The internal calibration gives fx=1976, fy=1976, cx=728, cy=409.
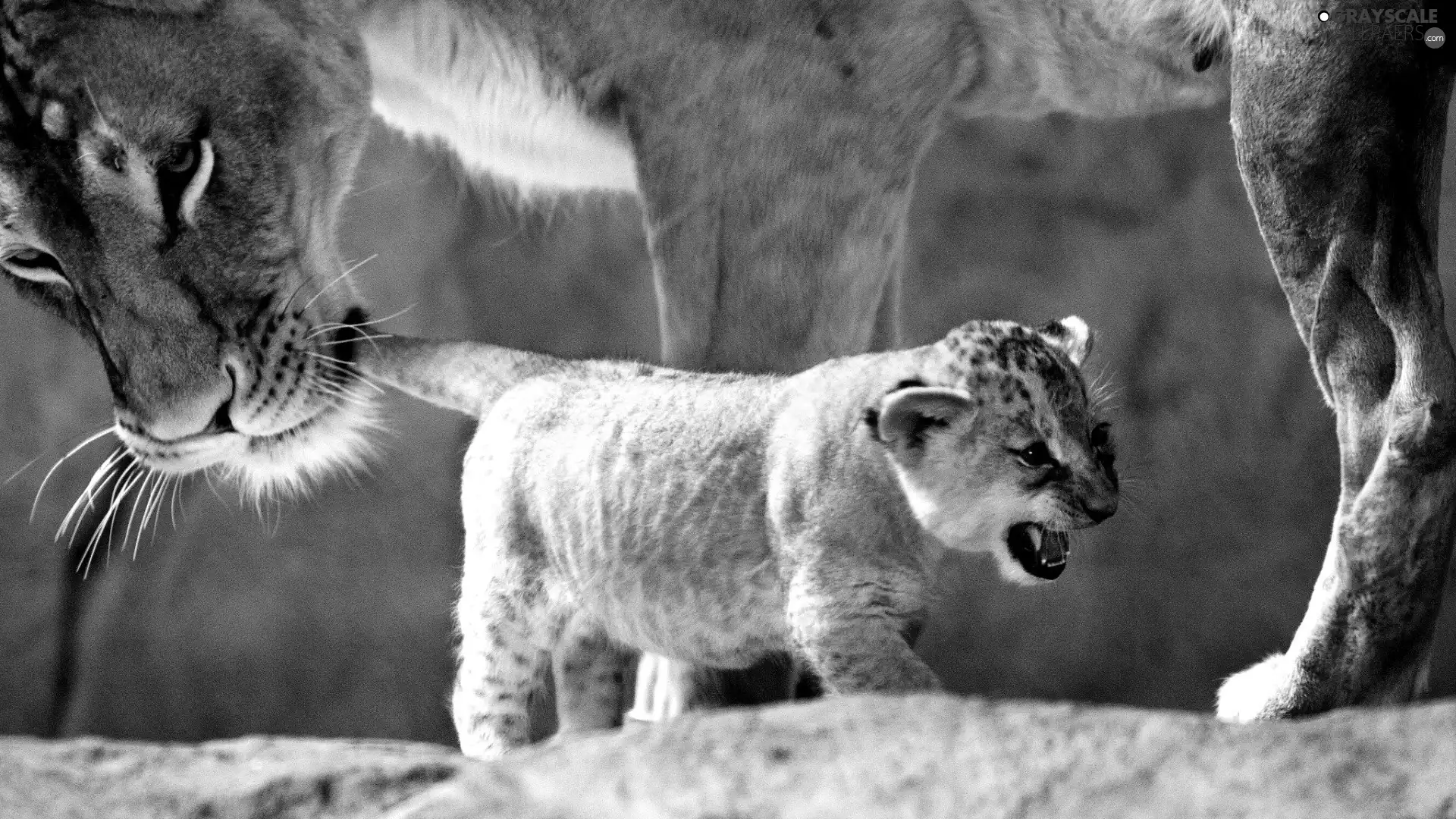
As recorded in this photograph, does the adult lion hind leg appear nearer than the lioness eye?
Yes

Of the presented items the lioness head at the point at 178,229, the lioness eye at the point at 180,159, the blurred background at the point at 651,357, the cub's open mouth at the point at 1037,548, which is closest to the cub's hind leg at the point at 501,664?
the lioness head at the point at 178,229

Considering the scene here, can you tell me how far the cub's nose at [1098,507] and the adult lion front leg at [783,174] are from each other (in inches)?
27.2

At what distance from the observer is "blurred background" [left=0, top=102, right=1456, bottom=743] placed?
12.3ft

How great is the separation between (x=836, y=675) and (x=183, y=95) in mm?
1053

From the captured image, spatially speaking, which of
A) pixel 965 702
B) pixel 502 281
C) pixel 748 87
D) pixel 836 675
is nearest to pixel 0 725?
pixel 502 281

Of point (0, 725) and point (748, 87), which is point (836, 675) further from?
point (0, 725)

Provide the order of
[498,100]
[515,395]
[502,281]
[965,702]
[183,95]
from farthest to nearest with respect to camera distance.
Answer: [502,281]
[498,100]
[183,95]
[515,395]
[965,702]

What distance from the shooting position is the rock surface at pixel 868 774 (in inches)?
48.6

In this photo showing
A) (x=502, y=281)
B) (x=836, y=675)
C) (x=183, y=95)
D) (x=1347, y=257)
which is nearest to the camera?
(x=836, y=675)

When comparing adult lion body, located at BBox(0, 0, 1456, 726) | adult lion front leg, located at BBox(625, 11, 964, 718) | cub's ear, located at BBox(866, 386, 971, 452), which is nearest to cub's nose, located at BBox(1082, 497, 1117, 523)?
cub's ear, located at BBox(866, 386, 971, 452)

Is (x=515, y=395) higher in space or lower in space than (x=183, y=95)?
lower

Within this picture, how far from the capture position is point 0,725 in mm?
4191

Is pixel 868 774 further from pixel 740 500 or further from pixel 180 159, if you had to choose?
pixel 180 159

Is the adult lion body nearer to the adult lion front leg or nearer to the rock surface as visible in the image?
the adult lion front leg
